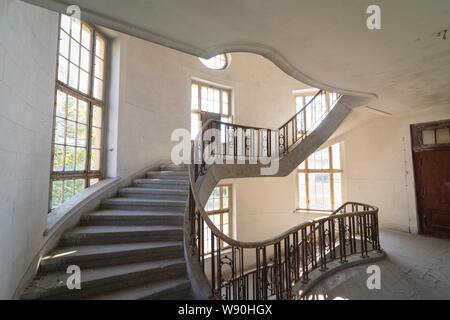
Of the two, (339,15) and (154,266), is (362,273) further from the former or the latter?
(339,15)

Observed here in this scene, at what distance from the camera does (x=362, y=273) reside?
3.01m

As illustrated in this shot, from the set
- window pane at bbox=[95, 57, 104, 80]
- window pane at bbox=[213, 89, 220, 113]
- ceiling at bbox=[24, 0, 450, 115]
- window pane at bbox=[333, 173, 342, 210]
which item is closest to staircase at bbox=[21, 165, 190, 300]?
ceiling at bbox=[24, 0, 450, 115]

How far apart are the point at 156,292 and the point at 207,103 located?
535 cm

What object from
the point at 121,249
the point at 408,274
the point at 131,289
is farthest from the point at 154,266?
the point at 408,274

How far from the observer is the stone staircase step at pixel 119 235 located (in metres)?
2.58

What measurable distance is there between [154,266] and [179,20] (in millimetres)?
2334

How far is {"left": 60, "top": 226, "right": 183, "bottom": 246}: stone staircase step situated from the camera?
8.48ft

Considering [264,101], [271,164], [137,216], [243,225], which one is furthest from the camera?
[264,101]

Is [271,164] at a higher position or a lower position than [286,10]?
lower

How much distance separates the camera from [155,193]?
3.55m

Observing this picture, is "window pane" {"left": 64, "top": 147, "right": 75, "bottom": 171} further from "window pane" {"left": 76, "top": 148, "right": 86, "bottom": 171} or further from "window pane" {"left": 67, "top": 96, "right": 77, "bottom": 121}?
"window pane" {"left": 67, "top": 96, "right": 77, "bottom": 121}

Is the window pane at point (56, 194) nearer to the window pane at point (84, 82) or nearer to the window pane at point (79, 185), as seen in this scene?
the window pane at point (79, 185)

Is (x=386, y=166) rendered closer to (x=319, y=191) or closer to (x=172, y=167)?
(x=319, y=191)

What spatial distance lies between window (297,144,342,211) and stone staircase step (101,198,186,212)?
5.51 m
